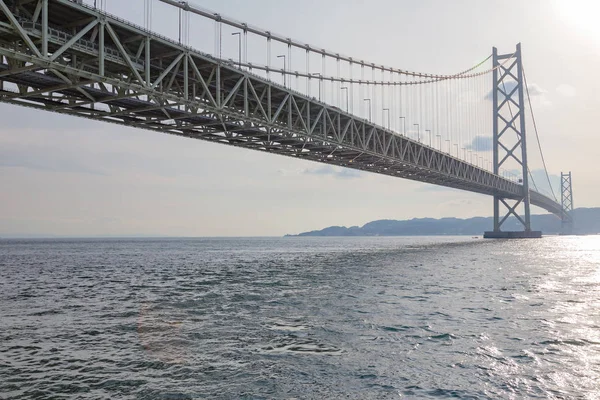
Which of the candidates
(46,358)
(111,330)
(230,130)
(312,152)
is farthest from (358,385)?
(312,152)

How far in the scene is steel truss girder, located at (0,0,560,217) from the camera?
956 inches

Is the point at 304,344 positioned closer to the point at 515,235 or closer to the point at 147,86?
the point at 147,86

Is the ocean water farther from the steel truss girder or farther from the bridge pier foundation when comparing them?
the bridge pier foundation

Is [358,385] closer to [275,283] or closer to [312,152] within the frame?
[275,283]

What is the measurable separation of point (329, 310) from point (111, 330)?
22.2 feet

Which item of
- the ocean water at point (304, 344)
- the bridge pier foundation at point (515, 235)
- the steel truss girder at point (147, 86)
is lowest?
the ocean water at point (304, 344)

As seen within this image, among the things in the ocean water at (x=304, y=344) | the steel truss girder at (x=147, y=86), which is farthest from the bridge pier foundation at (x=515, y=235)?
the ocean water at (x=304, y=344)

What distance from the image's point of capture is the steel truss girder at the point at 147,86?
24.3m

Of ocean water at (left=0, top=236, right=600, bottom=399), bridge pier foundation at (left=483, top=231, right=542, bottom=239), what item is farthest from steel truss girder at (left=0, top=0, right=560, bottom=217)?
bridge pier foundation at (left=483, top=231, right=542, bottom=239)

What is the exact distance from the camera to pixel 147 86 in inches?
1104

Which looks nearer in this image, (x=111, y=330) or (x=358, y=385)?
(x=358, y=385)

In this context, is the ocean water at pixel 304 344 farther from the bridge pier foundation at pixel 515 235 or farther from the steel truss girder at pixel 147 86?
the bridge pier foundation at pixel 515 235

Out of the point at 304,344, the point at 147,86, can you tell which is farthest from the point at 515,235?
the point at 304,344

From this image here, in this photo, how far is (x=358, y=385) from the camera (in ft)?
29.4
